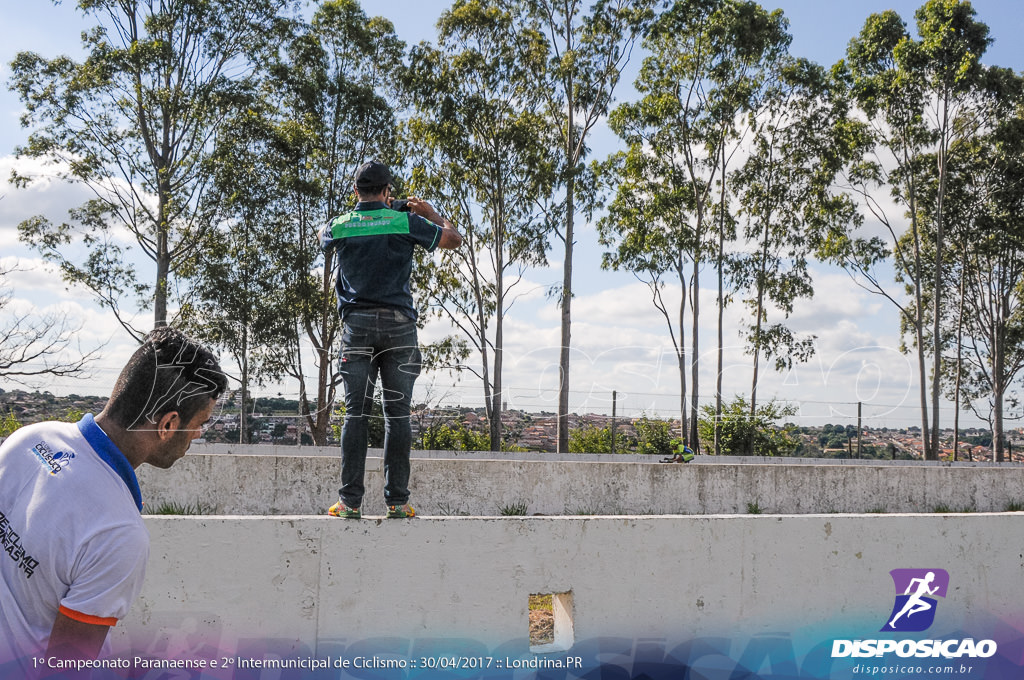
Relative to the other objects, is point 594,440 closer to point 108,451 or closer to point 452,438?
point 452,438

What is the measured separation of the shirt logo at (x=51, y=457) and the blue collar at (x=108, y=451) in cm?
6

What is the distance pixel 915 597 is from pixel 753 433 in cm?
1934

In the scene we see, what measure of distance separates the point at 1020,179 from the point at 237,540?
101ft

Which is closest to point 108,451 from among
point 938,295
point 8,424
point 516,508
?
point 516,508

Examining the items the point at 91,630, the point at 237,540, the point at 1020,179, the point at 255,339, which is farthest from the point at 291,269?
the point at 1020,179

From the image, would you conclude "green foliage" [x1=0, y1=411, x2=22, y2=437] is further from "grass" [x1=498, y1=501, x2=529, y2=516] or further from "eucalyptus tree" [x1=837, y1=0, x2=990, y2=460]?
"eucalyptus tree" [x1=837, y1=0, x2=990, y2=460]

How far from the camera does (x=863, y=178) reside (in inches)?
1081

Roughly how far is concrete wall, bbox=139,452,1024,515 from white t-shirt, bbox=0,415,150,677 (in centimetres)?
304

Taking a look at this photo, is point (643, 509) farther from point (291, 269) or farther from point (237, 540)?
point (291, 269)

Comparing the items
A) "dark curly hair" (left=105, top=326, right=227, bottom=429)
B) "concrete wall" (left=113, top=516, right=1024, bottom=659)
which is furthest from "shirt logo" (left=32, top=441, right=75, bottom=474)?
"concrete wall" (left=113, top=516, right=1024, bottom=659)

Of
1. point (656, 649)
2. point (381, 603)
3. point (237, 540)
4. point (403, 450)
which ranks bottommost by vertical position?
point (656, 649)

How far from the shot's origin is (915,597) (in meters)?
4.53

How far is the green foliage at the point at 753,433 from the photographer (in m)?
22.5

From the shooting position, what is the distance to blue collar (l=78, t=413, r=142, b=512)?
1.87 meters
